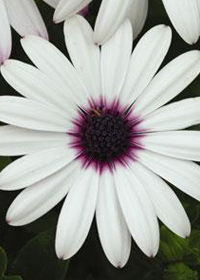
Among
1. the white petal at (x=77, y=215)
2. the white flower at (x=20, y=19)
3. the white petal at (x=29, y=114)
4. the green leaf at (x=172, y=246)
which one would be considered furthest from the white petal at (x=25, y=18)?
the green leaf at (x=172, y=246)

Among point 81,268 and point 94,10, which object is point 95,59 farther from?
point 81,268

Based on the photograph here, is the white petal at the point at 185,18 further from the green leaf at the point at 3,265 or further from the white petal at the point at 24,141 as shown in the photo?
the green leaf at the point at 3,265

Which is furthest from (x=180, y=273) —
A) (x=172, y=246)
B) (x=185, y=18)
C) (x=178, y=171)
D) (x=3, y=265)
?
(x=185, y=18)

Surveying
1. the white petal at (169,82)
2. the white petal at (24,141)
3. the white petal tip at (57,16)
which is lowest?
the white petal at (169,82)

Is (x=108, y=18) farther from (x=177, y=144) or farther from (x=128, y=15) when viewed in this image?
(x=177, y=144)

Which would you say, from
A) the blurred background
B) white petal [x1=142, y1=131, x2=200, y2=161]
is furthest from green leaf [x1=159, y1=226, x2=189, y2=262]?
white petal [x1=142, y1=131, x2=200, y2=161]
